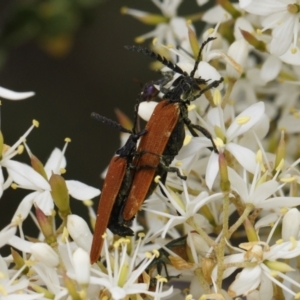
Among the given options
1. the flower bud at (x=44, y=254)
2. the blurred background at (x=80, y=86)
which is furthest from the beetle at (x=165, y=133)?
the blurred background at (x=80, y=86)

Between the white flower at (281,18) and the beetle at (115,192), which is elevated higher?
the white flower at (281,18)

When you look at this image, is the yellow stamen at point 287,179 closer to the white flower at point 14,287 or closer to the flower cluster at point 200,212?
the flower cluster at point 200,212

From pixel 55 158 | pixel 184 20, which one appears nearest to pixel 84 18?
pixel 184 20

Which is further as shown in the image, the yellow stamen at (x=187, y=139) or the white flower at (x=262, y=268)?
the yellow stamen at (x=187, y=139)

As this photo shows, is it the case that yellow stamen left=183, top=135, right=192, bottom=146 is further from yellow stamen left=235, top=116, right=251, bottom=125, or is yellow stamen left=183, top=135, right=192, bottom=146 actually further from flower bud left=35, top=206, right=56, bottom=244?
flower bud left=35, top=206, right=56, bottom=244

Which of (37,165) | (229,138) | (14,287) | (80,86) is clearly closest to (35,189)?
(37,165)

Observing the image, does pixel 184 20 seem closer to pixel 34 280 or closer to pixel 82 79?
pixel 34 280
